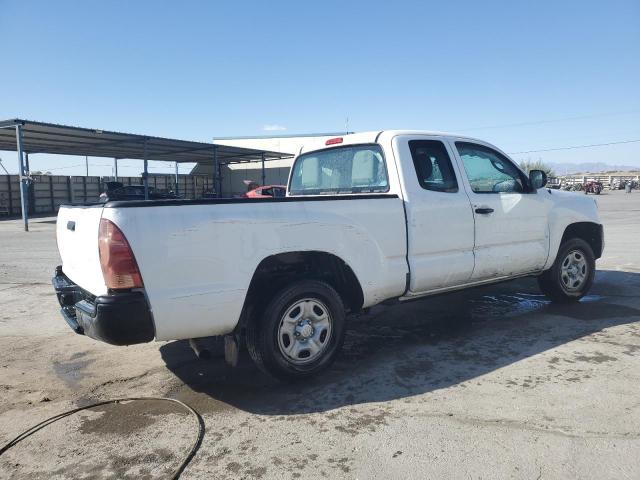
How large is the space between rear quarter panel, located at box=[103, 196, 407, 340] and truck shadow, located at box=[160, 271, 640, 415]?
2.22ft

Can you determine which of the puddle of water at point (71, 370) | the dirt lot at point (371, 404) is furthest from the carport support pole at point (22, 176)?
the puddle of water at point (71, 370)

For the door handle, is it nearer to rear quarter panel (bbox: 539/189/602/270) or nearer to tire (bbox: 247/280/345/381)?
rear quarter panel (bbox: 539/189/602/270)

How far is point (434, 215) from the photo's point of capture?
4.41m

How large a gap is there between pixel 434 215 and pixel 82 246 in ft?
A: 9.56

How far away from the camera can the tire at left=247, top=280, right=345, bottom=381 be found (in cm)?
360

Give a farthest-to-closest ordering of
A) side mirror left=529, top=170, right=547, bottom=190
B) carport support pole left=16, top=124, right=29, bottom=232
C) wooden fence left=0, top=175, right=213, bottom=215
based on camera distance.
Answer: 1. wooden fence left=0, top=175, right=213, bottom=215
2. carport support pole left=16, top=124, right=29, bottom=232
3. side mirror left=529, top=170, right=547, bottom=190

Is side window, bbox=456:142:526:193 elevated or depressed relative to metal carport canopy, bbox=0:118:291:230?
depressed

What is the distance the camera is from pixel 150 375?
4.11 metres

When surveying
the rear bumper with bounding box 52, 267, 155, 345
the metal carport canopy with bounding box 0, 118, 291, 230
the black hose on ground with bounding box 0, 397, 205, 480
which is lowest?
the black hose on ground with bounding box 0, 397, 205, 480

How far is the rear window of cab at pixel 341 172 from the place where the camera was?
4630 millimetres

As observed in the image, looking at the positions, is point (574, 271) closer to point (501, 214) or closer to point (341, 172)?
point (501, 214)

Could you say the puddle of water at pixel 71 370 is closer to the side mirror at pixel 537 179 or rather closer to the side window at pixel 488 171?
the side window at pixel 488 171

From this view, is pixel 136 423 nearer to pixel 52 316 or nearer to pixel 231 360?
pixel 231 360

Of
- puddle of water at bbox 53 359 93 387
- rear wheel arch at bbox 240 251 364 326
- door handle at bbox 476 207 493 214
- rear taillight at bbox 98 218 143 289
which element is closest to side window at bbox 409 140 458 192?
door handle at bbox 476 207 493 214
